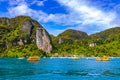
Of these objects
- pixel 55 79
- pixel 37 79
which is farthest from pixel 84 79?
pixel 37 79

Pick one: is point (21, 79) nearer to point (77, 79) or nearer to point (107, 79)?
point (77, 79)

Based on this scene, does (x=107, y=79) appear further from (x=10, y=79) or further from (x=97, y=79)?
(x=10, y=79)

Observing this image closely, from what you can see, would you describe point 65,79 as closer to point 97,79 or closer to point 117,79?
point 97,79

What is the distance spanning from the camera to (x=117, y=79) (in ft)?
220

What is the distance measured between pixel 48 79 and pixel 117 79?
16.5 metres

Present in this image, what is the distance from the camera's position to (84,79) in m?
68.2

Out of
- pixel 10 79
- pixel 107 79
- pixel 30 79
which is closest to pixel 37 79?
pixel 30 79

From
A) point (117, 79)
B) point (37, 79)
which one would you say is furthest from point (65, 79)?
point (117, 79)

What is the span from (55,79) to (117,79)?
14.8m

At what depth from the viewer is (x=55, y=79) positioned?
68.5 metres

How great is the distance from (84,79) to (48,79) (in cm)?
873

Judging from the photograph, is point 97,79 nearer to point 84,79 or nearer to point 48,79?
point 84,79

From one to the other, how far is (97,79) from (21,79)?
1812 cm

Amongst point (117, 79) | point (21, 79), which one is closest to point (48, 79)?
point (21, 79)
